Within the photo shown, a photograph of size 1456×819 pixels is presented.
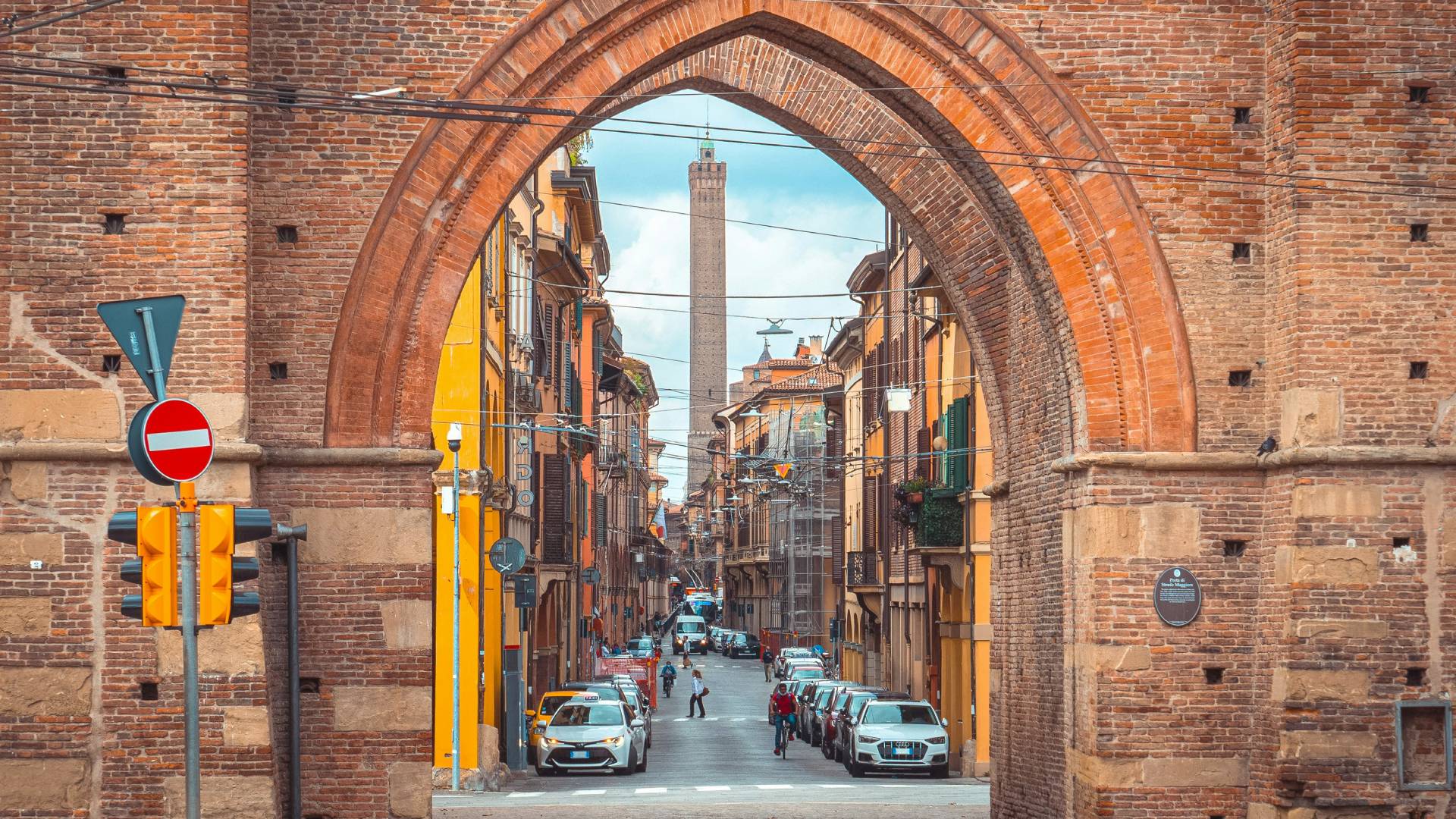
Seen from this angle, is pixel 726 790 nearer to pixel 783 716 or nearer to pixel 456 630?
pixel 456 630

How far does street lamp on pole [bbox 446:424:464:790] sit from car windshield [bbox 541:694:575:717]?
142 inches

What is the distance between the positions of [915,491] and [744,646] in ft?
183

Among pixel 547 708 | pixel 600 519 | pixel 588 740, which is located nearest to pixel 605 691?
pixel 547 708

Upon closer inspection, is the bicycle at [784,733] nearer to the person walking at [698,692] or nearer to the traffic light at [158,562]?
the person walking at [698,692]

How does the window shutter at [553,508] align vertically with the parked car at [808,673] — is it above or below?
above

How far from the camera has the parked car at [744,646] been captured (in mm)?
91375

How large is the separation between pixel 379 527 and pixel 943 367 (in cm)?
2170

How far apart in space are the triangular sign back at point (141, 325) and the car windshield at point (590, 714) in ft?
72.1

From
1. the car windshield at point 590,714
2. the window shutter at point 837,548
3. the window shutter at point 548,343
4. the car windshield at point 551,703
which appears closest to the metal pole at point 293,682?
the car windshield at point 590,714

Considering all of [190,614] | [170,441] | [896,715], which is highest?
[170,441]

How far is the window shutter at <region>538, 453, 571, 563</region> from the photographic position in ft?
137

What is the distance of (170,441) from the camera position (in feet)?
30.9

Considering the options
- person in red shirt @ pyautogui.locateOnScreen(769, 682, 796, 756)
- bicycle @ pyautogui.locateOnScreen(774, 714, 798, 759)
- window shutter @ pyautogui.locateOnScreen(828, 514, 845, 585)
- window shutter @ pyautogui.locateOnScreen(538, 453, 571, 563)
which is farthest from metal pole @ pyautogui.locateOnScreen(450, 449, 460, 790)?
window shutter @ pyautogui.locateOnScreen(828, 514, 845, 585)

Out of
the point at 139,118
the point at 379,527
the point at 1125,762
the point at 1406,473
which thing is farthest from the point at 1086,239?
the point at 139,118
